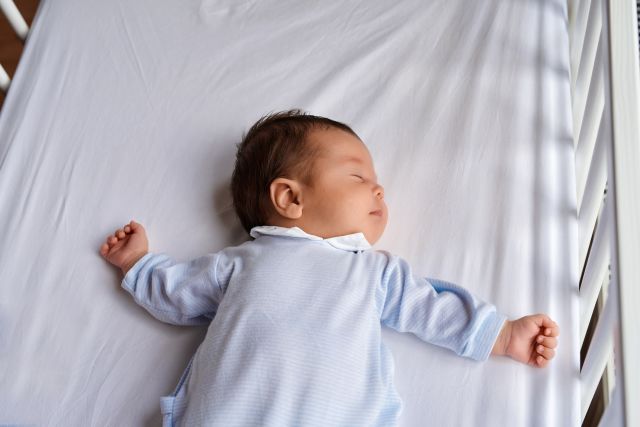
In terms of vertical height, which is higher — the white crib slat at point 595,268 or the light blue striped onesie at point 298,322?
the white crib slat at point 595,268

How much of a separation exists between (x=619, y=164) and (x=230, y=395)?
1.67 feet

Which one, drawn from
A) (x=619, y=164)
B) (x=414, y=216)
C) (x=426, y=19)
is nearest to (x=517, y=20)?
(x=426, y=19)

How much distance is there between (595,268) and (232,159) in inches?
23.3

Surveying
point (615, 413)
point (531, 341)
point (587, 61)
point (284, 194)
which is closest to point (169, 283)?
point (284, 194)

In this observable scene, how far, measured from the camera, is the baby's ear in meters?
0.99

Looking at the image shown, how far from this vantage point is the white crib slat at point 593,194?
0.91 meters

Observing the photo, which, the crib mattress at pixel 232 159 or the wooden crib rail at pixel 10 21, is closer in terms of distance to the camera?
the crib mattress at pixel 232 159

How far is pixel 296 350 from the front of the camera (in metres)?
0.86

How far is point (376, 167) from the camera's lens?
1.12 metres

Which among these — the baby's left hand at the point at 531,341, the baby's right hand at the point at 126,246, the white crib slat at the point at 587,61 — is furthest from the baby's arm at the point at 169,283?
the white crib slat at the point at 587,61

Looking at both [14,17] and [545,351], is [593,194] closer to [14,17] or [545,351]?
[545,351]

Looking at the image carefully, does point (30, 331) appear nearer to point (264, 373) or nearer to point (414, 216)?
point (264, 373)

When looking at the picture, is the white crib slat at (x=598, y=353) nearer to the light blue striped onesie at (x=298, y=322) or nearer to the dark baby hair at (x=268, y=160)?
the light blue striped onesie at (x=298, y=322)

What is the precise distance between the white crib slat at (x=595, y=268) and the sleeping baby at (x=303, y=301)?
0.07 metres
